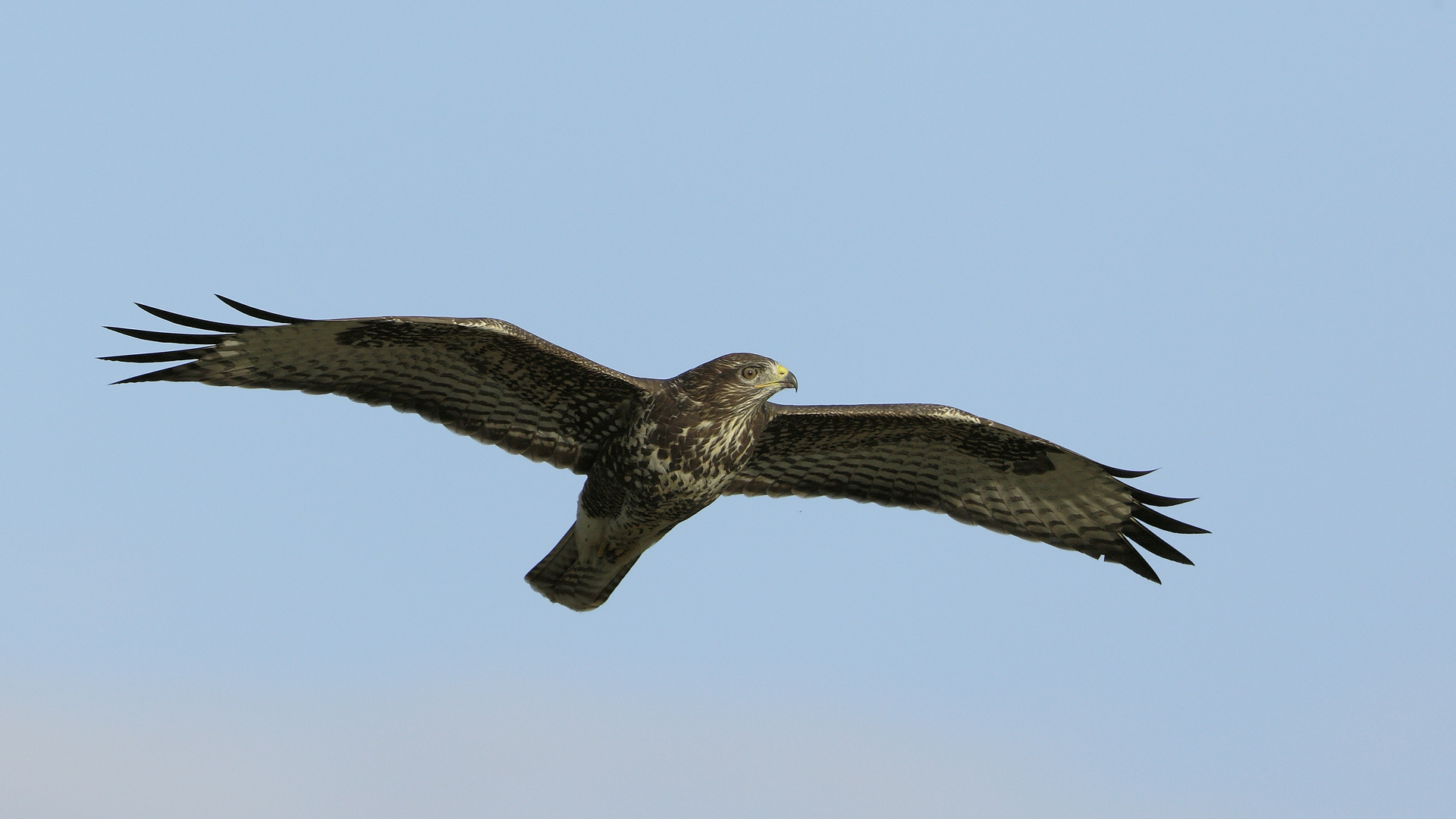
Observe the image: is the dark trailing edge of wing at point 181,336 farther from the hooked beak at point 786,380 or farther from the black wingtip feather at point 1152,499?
the black wingtip feather at point 1152,499

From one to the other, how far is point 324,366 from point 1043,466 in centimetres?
497

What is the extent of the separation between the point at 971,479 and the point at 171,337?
5475mm

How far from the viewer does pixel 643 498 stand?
366 inches

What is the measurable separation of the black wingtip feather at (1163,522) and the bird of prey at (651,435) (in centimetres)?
1

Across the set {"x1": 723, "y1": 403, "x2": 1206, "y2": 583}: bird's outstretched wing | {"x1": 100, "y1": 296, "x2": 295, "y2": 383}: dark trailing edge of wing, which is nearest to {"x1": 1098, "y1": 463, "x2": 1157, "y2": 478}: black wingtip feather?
{"x1": 723, "y1": 403, "x2": 1206, "y2": 583}: bird's outstretched wing

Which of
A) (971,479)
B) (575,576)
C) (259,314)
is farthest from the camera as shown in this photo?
(971,479)

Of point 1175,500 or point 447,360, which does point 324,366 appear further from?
point 1175,500

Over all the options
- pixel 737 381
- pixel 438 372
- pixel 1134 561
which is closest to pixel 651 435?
pixel 737 381

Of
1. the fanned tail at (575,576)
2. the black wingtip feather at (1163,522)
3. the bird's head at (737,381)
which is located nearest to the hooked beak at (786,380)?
the bird's head at (737,381)

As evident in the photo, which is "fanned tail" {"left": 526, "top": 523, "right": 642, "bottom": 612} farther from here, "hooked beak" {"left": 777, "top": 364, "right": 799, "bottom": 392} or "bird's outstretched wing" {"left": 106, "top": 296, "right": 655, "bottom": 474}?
"hooked beak" {"left": 777, "top": 364, "right": 799, "bottom": 392}

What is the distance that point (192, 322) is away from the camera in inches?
351

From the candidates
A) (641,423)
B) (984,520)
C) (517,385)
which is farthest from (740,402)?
(984,520)

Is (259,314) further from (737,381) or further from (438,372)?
(737,381)

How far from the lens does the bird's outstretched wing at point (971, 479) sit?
10094 millimetres
